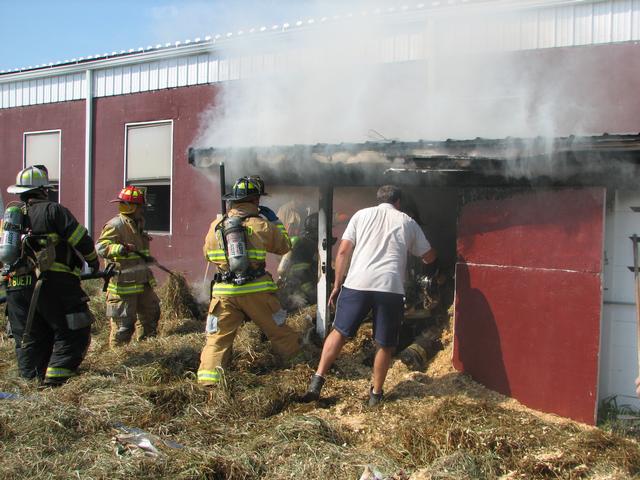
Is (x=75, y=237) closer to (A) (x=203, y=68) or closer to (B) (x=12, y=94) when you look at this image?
(A) (x=203, y=68)

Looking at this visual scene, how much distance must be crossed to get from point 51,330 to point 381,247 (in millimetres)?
2849

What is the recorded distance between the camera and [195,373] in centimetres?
521

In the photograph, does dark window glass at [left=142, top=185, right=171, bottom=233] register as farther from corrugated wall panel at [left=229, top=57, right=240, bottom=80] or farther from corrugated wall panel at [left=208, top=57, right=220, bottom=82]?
corrugated wall panel at [left=229, top=57, right=240, bottom=80]

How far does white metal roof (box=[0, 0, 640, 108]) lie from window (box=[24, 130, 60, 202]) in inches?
24.0

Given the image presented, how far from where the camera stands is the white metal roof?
6.90m

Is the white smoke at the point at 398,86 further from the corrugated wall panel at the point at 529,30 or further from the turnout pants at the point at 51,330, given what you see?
the turnout pants at the point at 51,330

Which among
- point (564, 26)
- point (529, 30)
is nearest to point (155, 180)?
point (529, 30)

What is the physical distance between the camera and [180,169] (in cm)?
934

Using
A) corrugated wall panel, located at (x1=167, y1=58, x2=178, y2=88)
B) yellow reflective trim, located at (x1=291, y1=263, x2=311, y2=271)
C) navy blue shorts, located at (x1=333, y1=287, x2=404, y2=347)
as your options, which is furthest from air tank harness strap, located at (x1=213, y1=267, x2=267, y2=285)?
corrugated wall panel, located at (x1=167, y1=58, x2=178, y2=88)

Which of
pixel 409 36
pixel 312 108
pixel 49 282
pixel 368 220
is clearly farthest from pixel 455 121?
pixel 49 282

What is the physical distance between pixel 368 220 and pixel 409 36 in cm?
392

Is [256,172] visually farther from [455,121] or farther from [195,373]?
[455,121]

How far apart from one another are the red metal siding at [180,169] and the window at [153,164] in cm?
14

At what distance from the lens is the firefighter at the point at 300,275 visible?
6699 millimetres
